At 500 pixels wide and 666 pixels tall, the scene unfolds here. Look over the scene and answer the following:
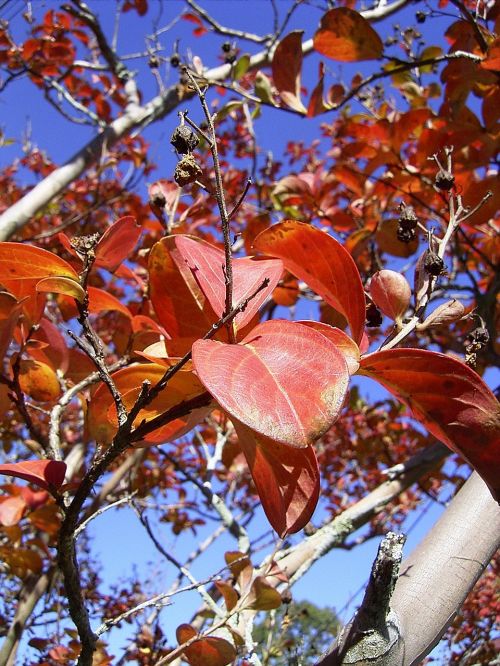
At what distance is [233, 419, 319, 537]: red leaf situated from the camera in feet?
1.76

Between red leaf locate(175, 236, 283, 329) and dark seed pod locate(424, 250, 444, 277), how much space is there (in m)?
0.16

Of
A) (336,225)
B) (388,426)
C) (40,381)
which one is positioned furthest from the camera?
(388,426)

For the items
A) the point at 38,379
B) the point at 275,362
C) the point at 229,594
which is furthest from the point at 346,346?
the point at 229,594

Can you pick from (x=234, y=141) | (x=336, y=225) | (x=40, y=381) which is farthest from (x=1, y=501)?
(x=234, y=141)

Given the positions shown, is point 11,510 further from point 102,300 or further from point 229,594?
point 102,300

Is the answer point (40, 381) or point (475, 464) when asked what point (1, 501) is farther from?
point (475, 464)

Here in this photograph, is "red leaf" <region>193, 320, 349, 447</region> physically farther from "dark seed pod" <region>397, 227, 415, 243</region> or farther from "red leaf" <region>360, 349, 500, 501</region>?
"dark seed pod" <region>397, 227, 415, 243</region>

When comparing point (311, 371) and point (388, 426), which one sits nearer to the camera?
point (311, 371)

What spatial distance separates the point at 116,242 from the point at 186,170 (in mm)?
304

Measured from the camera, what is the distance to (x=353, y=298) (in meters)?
0.57

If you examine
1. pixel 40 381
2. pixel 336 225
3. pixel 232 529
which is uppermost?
pixel 336 225

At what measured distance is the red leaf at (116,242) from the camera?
0.74 meters

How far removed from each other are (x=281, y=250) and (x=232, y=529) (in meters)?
1.07

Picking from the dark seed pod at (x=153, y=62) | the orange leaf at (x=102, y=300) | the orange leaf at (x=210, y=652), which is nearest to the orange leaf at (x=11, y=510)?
the orange leaf at (x=210, y=652)
